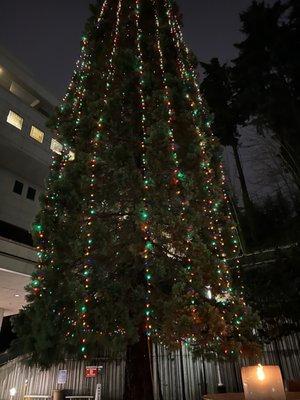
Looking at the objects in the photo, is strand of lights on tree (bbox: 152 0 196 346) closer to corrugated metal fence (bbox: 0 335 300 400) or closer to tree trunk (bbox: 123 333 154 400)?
tree trunk (bbox: 123 333 154 400)

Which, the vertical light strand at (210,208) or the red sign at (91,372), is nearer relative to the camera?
the vertical light strand at (210,208)

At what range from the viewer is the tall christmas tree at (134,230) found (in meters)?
4.71

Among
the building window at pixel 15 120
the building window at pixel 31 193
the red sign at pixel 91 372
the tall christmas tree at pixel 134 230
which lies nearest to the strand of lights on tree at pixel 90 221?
the tall christmas tree at pixel 134 230

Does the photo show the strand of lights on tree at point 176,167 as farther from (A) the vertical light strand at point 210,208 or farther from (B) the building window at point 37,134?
(B) the building window at point 37,134

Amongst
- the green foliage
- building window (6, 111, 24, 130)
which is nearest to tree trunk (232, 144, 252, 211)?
the green foliage

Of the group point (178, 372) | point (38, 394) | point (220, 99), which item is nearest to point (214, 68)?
point (220, 99)

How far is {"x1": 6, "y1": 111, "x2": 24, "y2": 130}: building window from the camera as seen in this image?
13945 mm

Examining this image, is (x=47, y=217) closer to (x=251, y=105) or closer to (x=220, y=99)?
(x=251, y=105)

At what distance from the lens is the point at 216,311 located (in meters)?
4.82

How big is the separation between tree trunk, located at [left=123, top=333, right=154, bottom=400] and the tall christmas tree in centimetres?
2

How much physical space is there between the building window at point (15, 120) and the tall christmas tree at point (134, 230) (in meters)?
8.06

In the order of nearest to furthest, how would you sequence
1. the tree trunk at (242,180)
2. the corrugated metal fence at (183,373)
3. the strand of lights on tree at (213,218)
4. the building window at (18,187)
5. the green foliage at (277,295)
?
the strand of lights on tree at (213,218)
the corrugated metal fence at (183,373)
the green foliage at (277,295)
the tree trunk at (242,180)
the building window at (18,187)

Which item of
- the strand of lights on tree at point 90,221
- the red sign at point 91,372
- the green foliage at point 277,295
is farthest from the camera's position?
the red sign at point 91,372

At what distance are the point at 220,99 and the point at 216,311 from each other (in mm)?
14194
